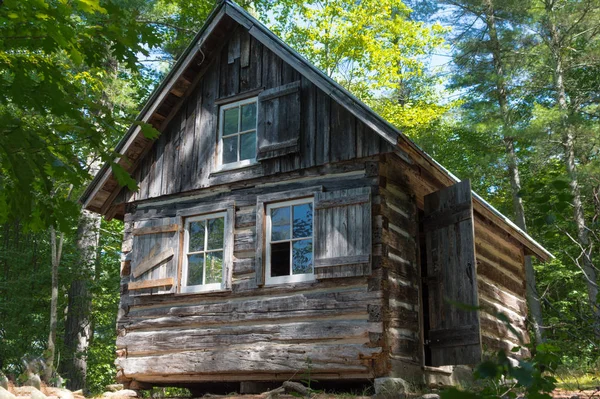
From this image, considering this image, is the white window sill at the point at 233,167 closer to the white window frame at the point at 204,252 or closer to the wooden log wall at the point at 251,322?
the wooden log wall at the point at 251,322

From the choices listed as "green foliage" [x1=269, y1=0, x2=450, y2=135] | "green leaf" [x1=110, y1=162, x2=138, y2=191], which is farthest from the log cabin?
"green foliage" [x1=269, y1=0, x2=450, y2=135]

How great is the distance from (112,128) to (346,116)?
20.3 feet

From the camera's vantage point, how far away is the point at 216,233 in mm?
12039

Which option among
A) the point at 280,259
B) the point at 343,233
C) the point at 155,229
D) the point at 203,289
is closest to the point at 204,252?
the point at 203,289

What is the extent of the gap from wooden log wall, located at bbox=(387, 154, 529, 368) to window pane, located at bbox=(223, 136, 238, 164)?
10.1 feet

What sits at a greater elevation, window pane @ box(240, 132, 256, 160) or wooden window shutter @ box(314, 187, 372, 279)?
window pane @ box(240, 132, 256, 160)

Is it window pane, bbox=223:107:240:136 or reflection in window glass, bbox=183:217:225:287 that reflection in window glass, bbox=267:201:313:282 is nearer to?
reflection in window glass, bbox=183:217:225:287

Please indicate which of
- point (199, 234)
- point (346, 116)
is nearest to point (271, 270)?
point (199, 234)

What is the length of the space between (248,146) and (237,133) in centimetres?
37

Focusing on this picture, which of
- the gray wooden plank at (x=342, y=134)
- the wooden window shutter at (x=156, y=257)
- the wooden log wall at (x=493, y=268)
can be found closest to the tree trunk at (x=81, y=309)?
the wooden window shutter at (x=156, y=257)

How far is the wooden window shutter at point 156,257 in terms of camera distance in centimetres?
1202

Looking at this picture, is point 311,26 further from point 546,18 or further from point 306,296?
point 306,296

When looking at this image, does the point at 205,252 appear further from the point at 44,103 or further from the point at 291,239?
the point at 44,103

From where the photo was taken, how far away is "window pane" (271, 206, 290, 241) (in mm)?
11219
